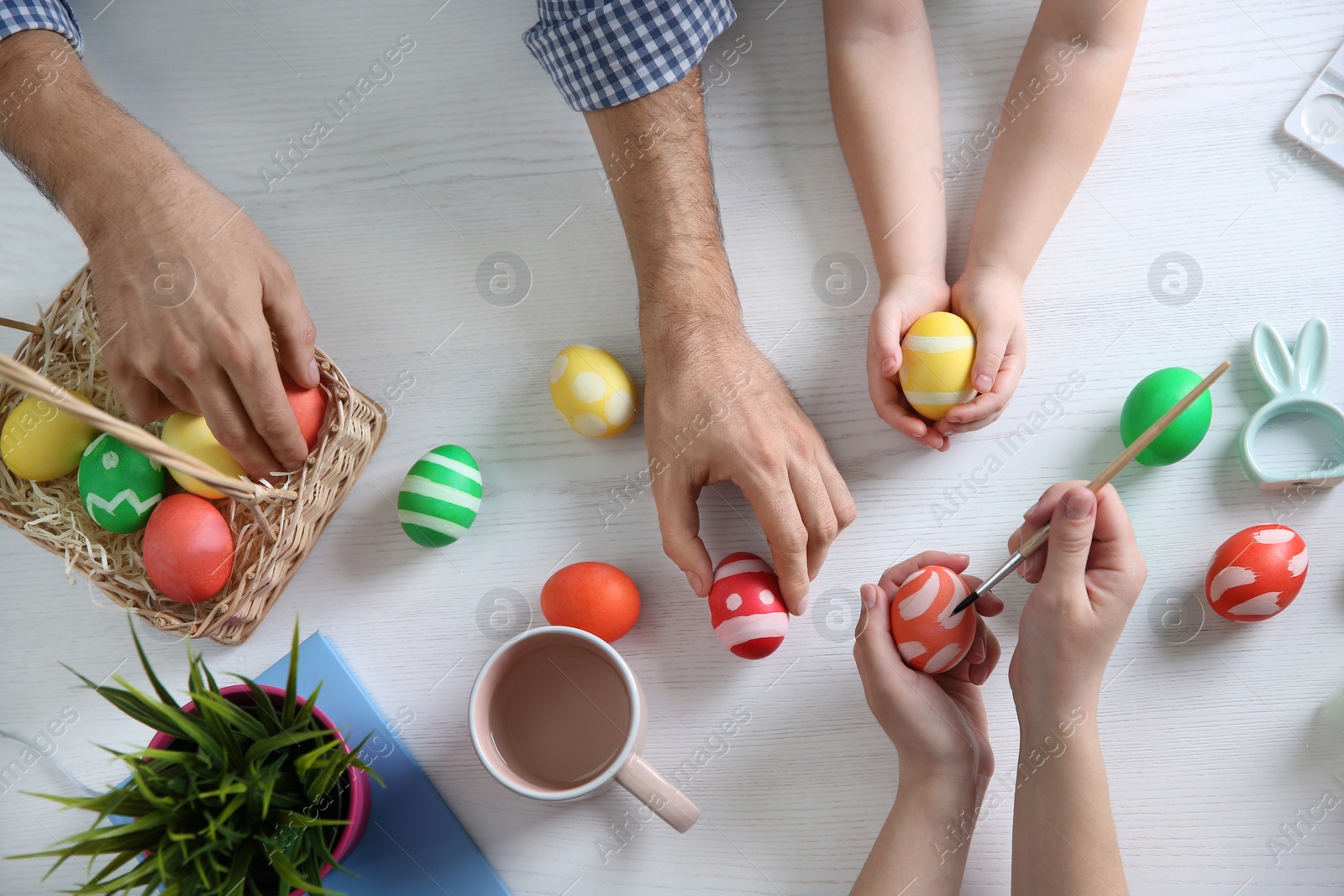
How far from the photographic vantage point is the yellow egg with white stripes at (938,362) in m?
0.81

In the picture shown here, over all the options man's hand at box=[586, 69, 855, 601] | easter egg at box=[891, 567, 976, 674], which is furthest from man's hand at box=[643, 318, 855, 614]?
easter egg at box=[891, 567, 976, 674]

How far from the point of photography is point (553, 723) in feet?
2.62

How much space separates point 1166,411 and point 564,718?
0.71 meters

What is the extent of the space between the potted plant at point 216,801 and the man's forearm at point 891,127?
2.47 feet

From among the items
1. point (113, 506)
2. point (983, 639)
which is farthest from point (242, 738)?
point (983, 639)

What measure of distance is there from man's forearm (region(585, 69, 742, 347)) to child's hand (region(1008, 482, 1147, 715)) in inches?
16.0

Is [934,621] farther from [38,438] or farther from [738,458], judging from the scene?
[38,438]

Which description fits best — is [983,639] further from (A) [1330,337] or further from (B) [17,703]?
(B) [17,703]

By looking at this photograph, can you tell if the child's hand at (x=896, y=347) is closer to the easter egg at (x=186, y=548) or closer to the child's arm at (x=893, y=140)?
the child's arm at (x=893, y=140)

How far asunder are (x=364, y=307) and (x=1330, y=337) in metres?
1.16

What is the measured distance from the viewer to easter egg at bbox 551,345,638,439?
34.2 inches

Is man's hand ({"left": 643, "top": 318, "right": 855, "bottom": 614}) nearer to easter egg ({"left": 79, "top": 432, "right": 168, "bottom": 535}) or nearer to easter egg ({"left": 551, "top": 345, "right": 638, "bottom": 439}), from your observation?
easter egg ({"left": 551, "top": 345, "right": 638, "bottom": 439})

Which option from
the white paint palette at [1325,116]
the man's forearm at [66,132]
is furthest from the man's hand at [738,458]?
the white paint palette at [1325,116]

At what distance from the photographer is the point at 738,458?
81 centimetres
